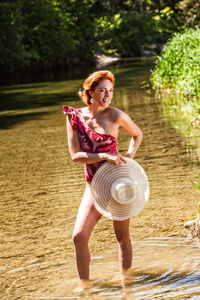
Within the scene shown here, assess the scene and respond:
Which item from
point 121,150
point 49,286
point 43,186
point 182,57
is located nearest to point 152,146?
point 121,150

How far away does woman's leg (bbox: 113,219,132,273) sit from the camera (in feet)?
12.7

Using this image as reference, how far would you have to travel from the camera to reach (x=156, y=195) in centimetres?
628

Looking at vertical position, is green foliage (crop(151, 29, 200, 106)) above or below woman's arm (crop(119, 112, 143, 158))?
below

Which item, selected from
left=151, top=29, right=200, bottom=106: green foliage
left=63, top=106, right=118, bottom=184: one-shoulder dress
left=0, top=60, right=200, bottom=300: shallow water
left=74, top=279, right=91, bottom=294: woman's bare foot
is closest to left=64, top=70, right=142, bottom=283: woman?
left=63, top=106, right=118, bottom=184: one-shoulder dress

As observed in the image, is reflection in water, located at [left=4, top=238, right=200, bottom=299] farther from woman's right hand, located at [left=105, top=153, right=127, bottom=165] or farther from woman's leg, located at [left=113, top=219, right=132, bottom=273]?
woman's right hand, located at [left=105, top=153, right=127, bottom=165]

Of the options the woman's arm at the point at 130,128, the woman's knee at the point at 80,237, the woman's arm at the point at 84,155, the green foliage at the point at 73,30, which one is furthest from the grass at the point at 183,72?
the green foliage at the point at 73,30

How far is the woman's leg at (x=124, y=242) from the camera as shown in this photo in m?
3.86

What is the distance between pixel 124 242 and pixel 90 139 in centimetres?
81

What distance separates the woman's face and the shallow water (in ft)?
4.54

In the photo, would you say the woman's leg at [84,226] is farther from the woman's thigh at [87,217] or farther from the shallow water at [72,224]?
the shallow water at [72,224]

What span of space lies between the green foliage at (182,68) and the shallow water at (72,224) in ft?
4.55

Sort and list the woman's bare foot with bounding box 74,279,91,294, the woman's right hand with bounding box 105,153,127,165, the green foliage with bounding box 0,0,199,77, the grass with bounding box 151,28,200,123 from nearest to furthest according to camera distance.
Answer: the woman's right hand with bounding box 105,153,127,165 < the woman's bare foot with bounding box 74,279,91,294 < the grass with bounding box 151,28,200,123 < the green foliage with bounding box 0,0,199,77

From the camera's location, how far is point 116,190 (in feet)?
11.8

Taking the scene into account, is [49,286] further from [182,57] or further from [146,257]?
[182,57]
